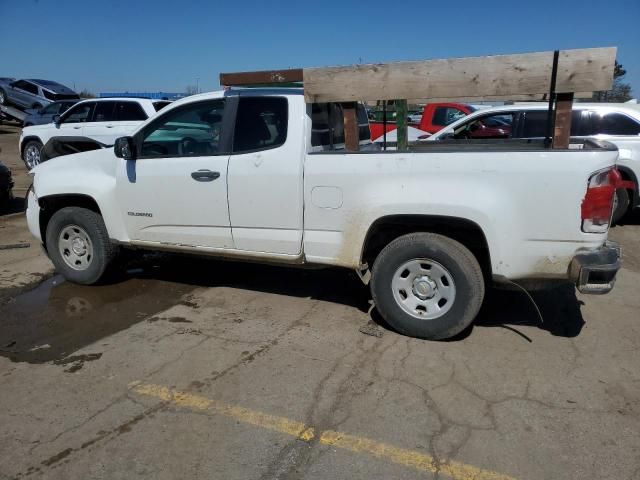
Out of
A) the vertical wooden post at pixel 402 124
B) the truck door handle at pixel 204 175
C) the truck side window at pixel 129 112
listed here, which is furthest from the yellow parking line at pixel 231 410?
the truck side window at pixel 129 112

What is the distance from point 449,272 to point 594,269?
3.09ft

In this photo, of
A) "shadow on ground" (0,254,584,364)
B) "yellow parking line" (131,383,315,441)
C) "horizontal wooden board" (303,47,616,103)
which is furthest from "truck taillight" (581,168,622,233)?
"yellow parking line" (131,383,315,441)

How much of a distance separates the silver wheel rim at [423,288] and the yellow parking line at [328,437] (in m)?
1.38

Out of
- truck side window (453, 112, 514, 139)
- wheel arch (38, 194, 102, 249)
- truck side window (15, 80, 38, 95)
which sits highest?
truck side window (15, 80, 38, 95)

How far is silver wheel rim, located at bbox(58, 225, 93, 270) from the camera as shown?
17.5 ft

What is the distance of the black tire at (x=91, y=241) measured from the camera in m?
5.20

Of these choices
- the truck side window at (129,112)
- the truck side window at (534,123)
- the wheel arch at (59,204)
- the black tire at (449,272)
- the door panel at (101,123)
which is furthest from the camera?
the door panel at (101,123)

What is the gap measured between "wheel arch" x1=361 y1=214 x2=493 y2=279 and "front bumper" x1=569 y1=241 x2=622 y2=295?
0.57 metres

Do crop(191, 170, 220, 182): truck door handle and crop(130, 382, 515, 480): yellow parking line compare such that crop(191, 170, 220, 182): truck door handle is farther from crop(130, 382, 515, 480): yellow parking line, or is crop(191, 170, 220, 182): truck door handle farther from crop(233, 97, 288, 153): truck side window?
crop(130, 382, 515, 480): yellow parking line

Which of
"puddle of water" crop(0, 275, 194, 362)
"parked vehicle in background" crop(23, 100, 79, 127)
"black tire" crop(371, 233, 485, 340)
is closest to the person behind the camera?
"black tire" crop(371, 233, 485, 340)

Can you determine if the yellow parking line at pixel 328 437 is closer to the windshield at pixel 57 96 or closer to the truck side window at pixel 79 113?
the truck side window at pixel 79 113

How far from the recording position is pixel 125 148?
4836mm

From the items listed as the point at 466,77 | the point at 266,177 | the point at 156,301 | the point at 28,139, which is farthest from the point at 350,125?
the point at 28,139

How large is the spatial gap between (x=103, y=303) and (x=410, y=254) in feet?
9.81
